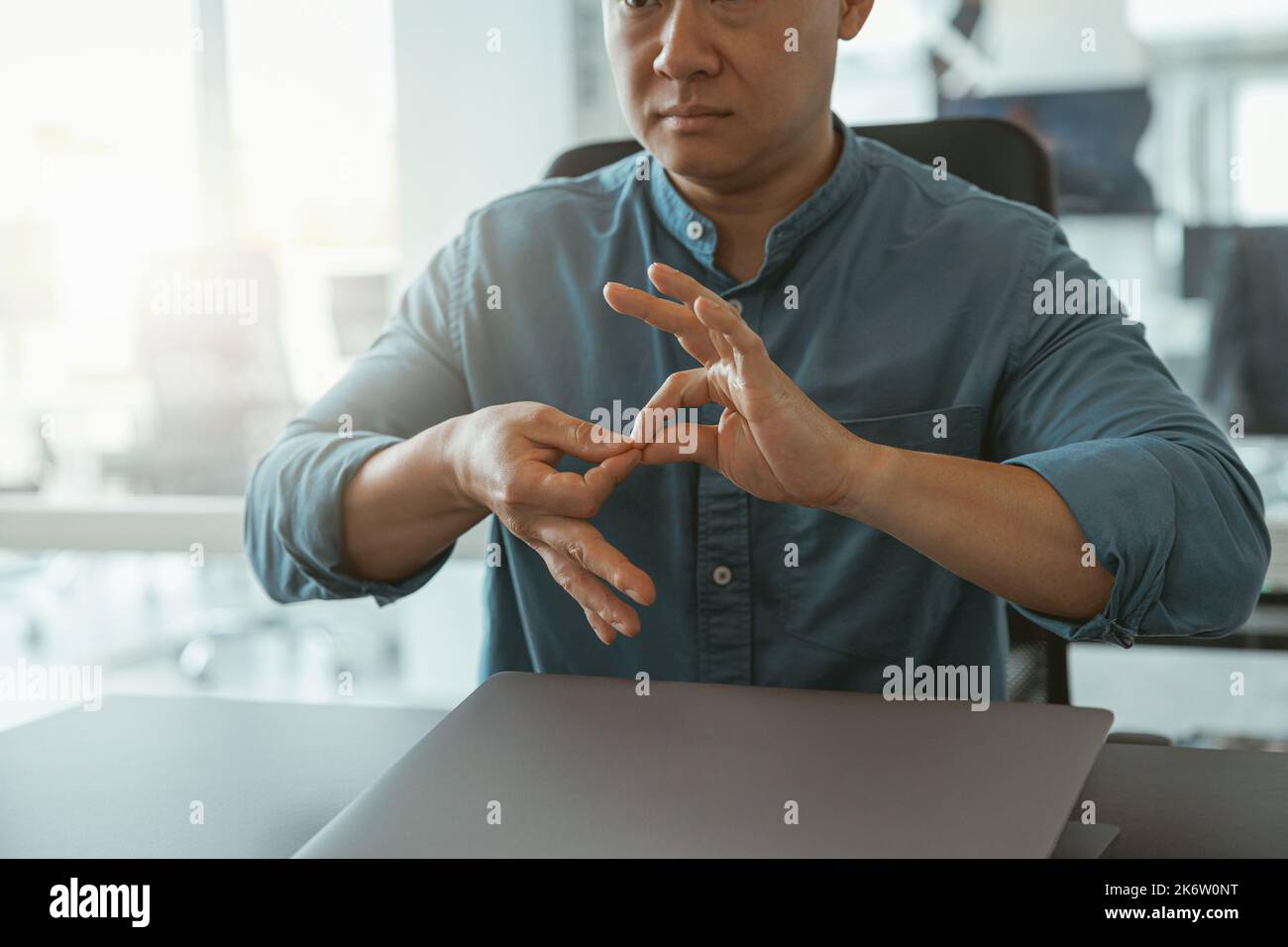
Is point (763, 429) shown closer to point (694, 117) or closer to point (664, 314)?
point (664, 314)

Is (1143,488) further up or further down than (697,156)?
further down

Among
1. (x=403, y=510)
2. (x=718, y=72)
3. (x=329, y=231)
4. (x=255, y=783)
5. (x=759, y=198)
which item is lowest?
(x=255, y=783)

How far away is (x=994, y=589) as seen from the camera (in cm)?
87

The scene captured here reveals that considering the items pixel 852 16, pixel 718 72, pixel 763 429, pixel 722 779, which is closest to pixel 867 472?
pixel 763 429

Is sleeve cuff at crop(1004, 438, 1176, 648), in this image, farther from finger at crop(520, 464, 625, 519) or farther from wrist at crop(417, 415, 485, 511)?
wrist at crop(417, 415, 485, 511)

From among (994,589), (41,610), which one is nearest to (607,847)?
(994,589)

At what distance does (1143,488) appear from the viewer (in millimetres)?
830

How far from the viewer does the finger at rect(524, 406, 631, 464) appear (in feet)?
2.74

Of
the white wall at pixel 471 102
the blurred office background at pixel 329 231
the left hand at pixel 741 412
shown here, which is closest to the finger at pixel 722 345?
the left hand at pixel 741 412

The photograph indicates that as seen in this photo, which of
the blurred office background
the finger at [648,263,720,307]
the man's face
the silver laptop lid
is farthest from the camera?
the blurred office background

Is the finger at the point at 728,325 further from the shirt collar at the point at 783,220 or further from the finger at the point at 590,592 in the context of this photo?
the shirt collar at the point at 783,220

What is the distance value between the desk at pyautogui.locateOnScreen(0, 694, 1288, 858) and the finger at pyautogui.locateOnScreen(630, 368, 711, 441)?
0.26 metres

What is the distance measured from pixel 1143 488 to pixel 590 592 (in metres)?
0.38

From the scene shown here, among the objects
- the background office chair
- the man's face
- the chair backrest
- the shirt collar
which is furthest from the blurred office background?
the man's face
